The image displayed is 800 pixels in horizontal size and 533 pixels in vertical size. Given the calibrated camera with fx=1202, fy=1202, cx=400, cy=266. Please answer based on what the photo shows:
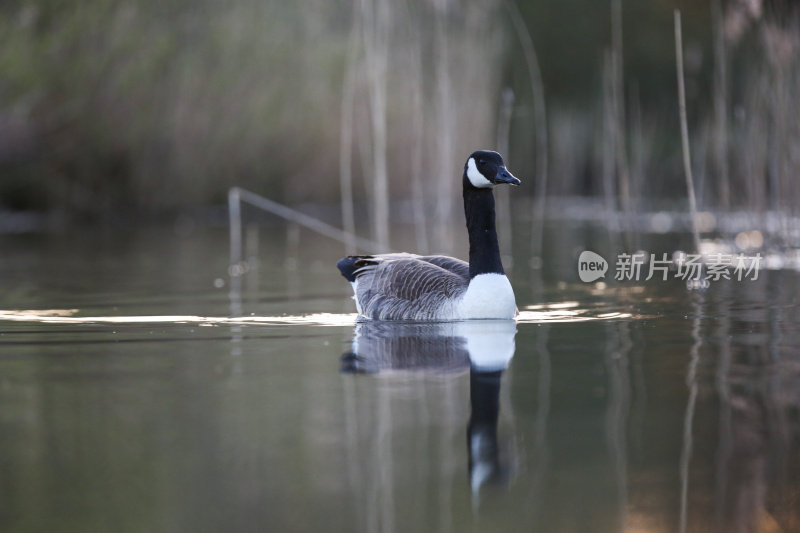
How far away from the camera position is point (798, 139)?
11461 millimetres

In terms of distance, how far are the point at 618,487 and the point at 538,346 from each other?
3.27 meters

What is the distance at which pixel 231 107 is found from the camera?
22.4m

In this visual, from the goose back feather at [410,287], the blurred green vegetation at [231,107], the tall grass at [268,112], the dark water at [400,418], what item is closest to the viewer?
the dark water at [400,418]

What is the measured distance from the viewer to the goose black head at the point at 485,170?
8633 mm

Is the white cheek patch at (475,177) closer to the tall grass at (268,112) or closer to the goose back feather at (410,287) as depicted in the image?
the goose back feather at (410,287)

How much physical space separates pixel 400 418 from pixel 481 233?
147 inches

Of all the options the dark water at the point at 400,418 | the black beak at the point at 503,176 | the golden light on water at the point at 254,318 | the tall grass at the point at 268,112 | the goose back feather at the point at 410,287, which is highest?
the tall grass at the point at 268,112

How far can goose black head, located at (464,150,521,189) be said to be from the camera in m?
8.63

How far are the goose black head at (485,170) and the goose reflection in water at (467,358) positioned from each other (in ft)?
3.45

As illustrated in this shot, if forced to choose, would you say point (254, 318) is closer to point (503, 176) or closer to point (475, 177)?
point (475, 177)

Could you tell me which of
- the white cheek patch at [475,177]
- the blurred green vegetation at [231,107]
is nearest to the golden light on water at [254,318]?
the white cheek patch at [475,177]

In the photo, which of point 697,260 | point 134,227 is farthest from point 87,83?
point 697,260

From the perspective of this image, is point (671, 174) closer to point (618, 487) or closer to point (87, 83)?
point (87, 83)

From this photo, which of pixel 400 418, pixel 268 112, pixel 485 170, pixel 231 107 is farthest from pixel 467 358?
pixel 268 112
